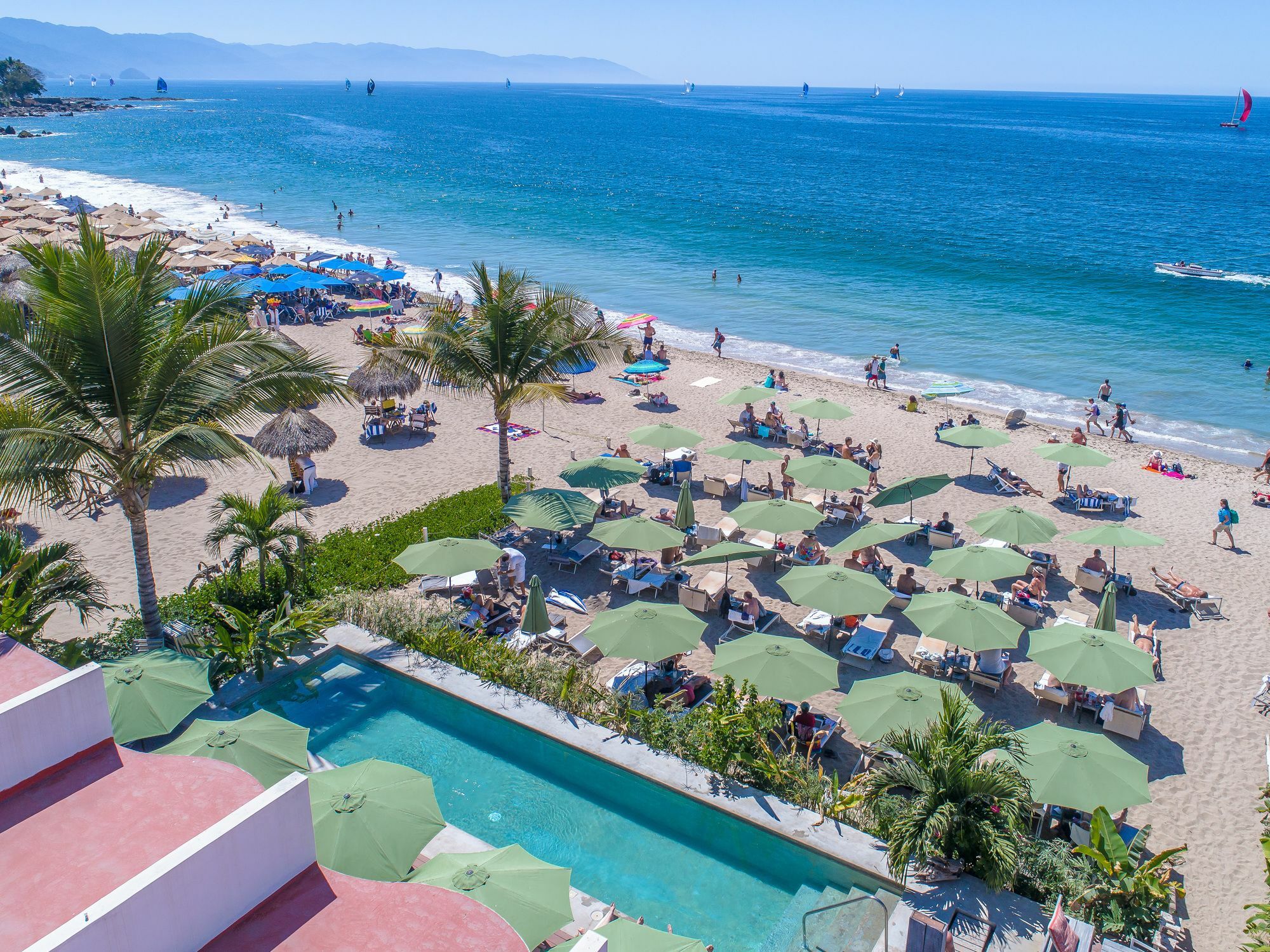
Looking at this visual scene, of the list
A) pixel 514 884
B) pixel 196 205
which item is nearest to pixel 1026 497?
pixel 514 884

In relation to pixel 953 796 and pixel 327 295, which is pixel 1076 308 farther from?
pixel 953 796

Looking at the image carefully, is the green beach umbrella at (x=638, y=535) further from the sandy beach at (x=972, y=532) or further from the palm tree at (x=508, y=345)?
the palm tree at (x=508, y=345)

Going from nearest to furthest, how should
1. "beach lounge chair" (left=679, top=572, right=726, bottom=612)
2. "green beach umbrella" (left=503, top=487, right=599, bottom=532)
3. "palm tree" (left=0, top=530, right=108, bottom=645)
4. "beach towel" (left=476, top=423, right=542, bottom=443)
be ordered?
"palm tree" (left=0, top=530, right=108, bottom=645) → "beach lounge chair" (left=679, top=572, right=726, bottom=612) → "green beach umbrella" (left=503, top=487, right=599, bottom=532) → "beach towel" (left=476, top=423, right=542, bottom=443)

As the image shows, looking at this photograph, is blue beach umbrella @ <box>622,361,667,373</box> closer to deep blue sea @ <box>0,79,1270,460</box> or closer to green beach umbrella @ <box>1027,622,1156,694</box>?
deep blue sea @ <box>0,79,1270,460</box>

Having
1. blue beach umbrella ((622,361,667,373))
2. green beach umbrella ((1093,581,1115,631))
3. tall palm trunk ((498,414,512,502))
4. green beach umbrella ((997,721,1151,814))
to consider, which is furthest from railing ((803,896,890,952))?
blue beach umbrella ((622,361,667,373))

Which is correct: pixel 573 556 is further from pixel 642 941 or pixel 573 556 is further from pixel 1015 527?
pixel 642 941
